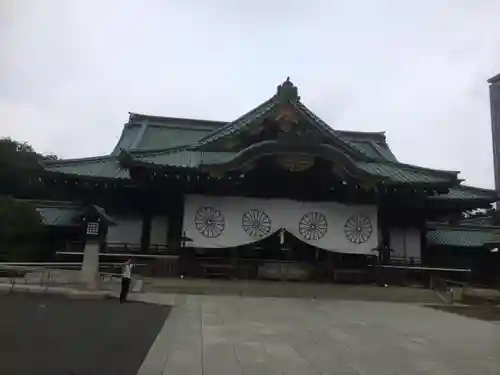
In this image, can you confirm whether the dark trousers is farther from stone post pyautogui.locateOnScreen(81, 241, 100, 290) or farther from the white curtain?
the white curtain

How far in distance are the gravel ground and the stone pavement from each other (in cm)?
37

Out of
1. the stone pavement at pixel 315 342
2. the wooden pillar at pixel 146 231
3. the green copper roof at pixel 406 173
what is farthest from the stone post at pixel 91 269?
the green copper roof at pixel 406 173

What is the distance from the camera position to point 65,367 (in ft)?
20.4

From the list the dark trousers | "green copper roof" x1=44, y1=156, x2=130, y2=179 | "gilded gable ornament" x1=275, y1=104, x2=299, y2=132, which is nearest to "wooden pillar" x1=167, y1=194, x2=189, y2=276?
"green copper roof" x1=44, y1=156, x2=130, y2=179

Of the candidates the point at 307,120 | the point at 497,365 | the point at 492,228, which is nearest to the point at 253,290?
the point at 307,120

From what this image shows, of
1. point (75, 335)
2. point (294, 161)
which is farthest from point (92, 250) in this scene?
point (294, 161)

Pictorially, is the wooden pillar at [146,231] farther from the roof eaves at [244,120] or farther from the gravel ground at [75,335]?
the gravel ground at [75,335]

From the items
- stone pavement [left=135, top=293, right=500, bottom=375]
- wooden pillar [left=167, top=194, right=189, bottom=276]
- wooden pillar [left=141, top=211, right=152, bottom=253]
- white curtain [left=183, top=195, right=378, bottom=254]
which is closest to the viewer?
stone pavement [left=135, top=293, right=500, bottom=375]

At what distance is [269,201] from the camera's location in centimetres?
2183

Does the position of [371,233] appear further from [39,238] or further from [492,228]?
[39,238]

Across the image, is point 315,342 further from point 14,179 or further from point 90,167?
point 14,179

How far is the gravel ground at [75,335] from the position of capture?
6312 mm

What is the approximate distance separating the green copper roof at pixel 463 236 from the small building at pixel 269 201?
94.5 inches

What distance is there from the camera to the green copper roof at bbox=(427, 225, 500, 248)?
25438 millimetres
